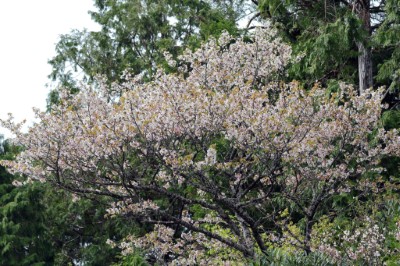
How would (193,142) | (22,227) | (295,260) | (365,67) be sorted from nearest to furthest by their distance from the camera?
(295,260), (193,142), (365,67), (22,227)

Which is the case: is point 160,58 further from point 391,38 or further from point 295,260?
point 295,260

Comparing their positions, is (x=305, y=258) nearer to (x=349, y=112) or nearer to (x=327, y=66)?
(x=349, y=112)

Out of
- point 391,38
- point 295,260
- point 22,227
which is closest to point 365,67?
point 391,38

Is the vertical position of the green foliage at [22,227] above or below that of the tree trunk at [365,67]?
below

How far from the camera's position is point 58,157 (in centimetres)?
802

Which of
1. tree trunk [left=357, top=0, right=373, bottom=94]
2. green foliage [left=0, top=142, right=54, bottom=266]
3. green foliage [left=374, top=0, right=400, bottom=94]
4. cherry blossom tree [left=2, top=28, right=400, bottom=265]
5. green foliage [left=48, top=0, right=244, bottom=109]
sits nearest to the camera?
cherry blossom tree [left=2, top=28, right=400, bottom=265]

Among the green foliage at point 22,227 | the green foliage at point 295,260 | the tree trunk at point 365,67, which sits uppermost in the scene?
the tree trunk at point 365,67

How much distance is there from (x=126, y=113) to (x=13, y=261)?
7311 mm

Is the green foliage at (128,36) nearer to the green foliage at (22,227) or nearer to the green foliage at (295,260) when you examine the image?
the green foliage at (22,227)

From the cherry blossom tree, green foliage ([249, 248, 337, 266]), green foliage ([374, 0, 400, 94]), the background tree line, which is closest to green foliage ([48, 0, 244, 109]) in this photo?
the background tree line

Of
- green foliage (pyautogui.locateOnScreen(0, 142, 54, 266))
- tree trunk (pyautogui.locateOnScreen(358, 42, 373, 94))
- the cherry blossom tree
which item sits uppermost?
tree trunk (pyautogui.locateOnScreen(358, 42, 373, 94))

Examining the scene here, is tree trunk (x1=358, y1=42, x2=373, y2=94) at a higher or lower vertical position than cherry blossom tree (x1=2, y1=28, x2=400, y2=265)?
higher

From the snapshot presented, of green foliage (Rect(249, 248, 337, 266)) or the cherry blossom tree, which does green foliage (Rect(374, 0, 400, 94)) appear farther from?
green foliage (Rect(249, 248, 337, 266))

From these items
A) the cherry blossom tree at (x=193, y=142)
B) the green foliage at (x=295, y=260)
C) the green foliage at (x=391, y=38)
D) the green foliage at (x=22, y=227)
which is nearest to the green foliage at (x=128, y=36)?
the green foliage at (x=22, y=227)
